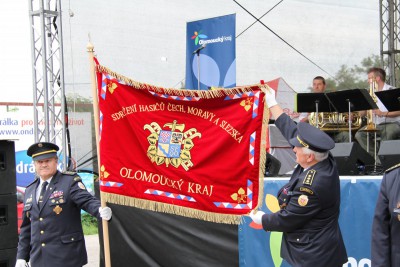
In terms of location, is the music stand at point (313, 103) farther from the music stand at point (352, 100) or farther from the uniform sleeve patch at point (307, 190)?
the uniform sleeve patch at point (307, 190)

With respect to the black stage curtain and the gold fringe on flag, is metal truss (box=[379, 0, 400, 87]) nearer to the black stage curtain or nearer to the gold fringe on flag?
the black stage curtain

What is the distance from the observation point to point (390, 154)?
6523mm

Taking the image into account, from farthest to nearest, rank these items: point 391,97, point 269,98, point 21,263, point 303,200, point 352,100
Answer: point 352,100 < point 391,97 < point 21,263 < point 269,98 < point 303,200

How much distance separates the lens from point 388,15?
42.0 ft

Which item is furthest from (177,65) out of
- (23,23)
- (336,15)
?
(23,23)

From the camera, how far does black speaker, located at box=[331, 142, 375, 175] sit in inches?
268

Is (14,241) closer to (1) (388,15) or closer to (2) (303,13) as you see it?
(2) (303,13)

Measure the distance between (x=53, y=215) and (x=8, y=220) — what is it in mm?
1212

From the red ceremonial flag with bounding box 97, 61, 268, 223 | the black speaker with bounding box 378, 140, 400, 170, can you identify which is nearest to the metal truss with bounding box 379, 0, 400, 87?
the black speaker with bounding box 378, 140, 400, 170

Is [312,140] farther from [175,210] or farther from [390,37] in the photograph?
[390,37]

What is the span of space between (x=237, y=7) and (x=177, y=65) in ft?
5.68

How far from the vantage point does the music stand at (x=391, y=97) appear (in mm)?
7086

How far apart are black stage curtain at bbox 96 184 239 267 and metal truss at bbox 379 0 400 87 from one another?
7752 millimetres

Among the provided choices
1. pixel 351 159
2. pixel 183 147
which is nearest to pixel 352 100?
pixel 351 159
